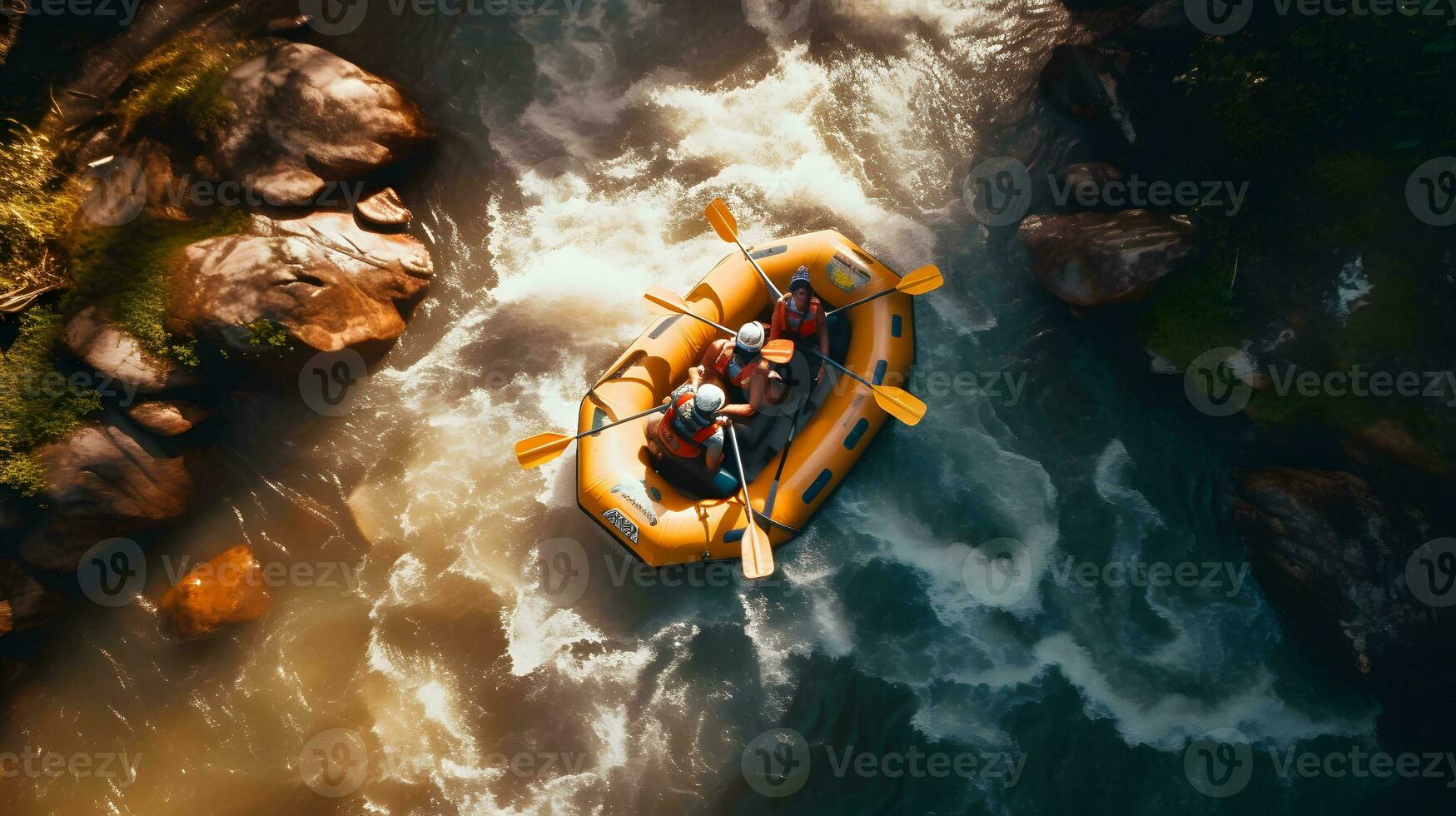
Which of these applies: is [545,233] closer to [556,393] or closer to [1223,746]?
[556,393]

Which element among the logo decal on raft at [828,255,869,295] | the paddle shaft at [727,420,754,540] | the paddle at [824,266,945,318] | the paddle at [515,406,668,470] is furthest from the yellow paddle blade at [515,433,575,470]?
the paddle at [824,266,945,318]

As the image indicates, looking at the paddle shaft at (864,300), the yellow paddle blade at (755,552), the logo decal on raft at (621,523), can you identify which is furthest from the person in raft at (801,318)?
the logo decal on raft at (621,523)

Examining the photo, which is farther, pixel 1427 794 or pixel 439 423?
pixel 439 423

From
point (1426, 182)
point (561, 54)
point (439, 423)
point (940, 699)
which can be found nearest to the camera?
point (1426, 182)

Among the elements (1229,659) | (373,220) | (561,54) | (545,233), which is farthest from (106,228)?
(1229,659)

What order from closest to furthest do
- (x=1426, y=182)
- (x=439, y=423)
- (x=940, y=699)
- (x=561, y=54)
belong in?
(x=1426, y=182), (x=940, y=699), (x=439, y=423), (x=561, y=54)
